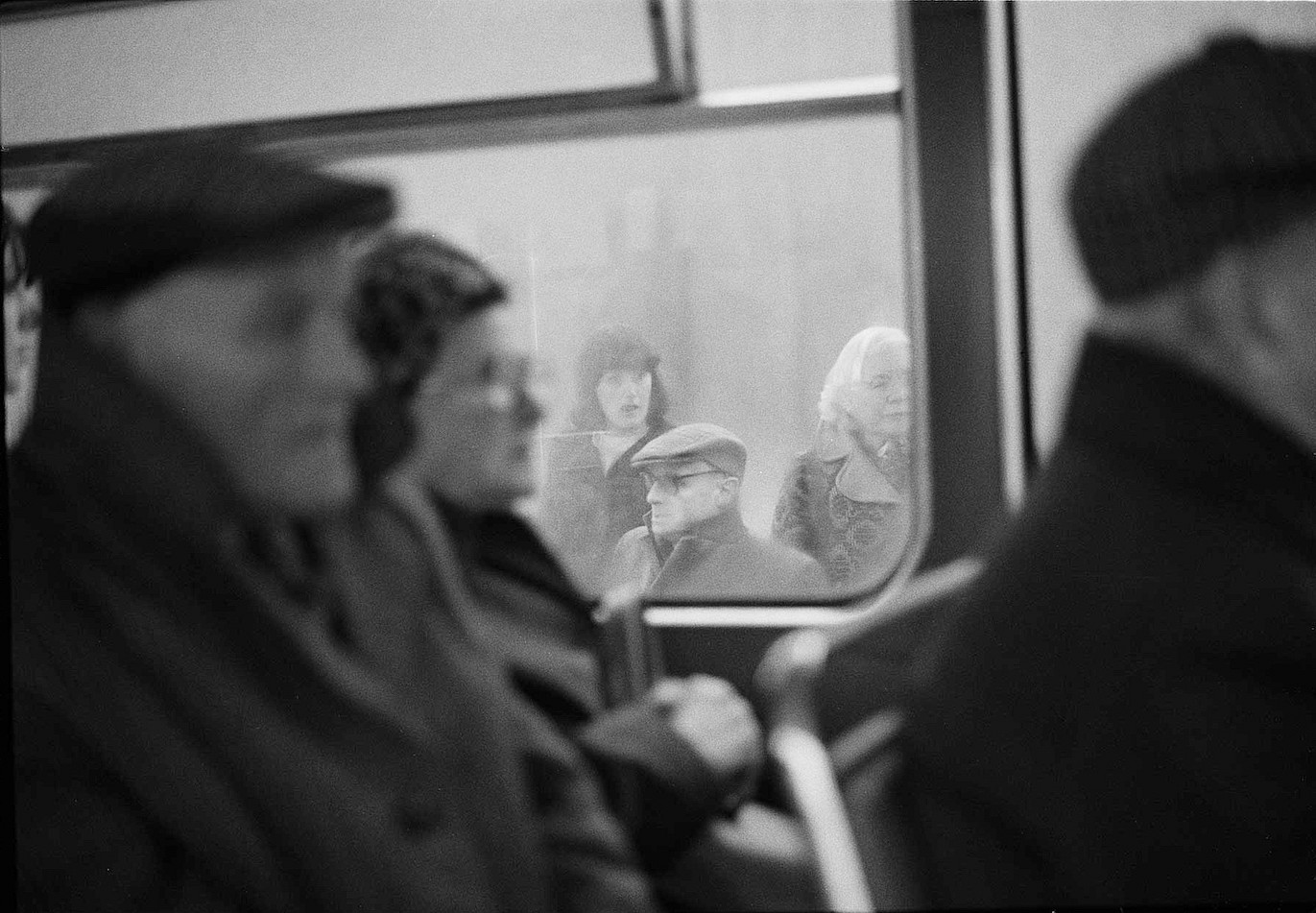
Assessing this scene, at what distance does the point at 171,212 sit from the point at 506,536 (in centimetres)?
66

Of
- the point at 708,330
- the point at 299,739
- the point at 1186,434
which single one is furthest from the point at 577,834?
the point at 1186,434

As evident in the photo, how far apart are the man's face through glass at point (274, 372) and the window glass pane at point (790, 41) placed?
604mm

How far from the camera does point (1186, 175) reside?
1520mm

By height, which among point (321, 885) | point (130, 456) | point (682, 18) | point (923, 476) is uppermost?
point (682, 18)

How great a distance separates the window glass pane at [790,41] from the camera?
1.53 metres

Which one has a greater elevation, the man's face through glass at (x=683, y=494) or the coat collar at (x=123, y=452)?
the coat collar at (x=123, y=452)

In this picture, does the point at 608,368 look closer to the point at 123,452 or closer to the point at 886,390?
the point at 886,390

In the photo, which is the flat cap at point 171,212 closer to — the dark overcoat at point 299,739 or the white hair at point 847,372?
the dark overcoat at point 299,739

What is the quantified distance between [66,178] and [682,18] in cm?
95

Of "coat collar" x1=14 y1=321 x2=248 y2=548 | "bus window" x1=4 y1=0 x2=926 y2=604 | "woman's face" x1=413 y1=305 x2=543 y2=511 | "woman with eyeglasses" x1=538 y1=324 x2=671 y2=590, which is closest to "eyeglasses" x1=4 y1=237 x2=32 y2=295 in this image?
"coat collar" x1=14 y1=321 x2=248 y2=548

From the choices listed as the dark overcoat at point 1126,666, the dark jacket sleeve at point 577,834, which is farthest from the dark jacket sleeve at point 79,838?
the dark overcoat at point 1126,666

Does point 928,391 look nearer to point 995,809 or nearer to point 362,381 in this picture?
point 995,809

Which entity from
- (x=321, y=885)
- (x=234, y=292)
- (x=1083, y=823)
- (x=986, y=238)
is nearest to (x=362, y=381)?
(x=234, y=292)

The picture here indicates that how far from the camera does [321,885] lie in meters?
1.52
